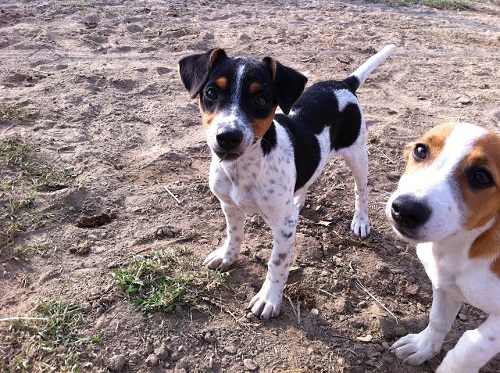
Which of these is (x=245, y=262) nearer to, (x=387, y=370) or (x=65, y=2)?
(x=387, y=370)

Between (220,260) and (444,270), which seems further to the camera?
(220,260)

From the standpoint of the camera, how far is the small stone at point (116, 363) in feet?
11.4

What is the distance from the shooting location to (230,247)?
4.46 meters

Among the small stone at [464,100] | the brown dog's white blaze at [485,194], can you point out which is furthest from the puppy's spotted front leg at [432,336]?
the small stone at [464,100]

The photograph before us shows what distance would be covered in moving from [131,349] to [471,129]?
2.81 metres

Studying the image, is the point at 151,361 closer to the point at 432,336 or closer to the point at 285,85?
the point at 432,336

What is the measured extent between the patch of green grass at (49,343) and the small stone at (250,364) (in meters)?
1.10

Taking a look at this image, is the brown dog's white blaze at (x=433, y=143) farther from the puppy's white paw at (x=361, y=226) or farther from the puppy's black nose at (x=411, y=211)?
the puppy's white paw at (x=361, y=226)

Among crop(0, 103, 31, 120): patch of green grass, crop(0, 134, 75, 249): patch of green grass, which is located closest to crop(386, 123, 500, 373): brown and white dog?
crop(0, 134, 75, 249): patch of green grass

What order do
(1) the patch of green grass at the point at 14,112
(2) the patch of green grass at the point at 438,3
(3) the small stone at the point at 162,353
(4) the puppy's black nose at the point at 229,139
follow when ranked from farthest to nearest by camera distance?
(2) the patch of green grass at the point at 438,3 → (1) the patch of green grass at the point at 14,112 → (3) the small stone at the point at 162,353 → (4) the puppy's black nose at the point at 229,139

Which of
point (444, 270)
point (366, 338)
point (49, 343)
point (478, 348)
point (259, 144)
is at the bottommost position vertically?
point (366, 338)

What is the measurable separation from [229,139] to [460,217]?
5.10 ft

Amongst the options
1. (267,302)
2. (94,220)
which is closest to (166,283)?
(267,302)

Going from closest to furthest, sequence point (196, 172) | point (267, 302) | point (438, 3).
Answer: point (267, 302)
point (196, 172)
point (438, 3)
